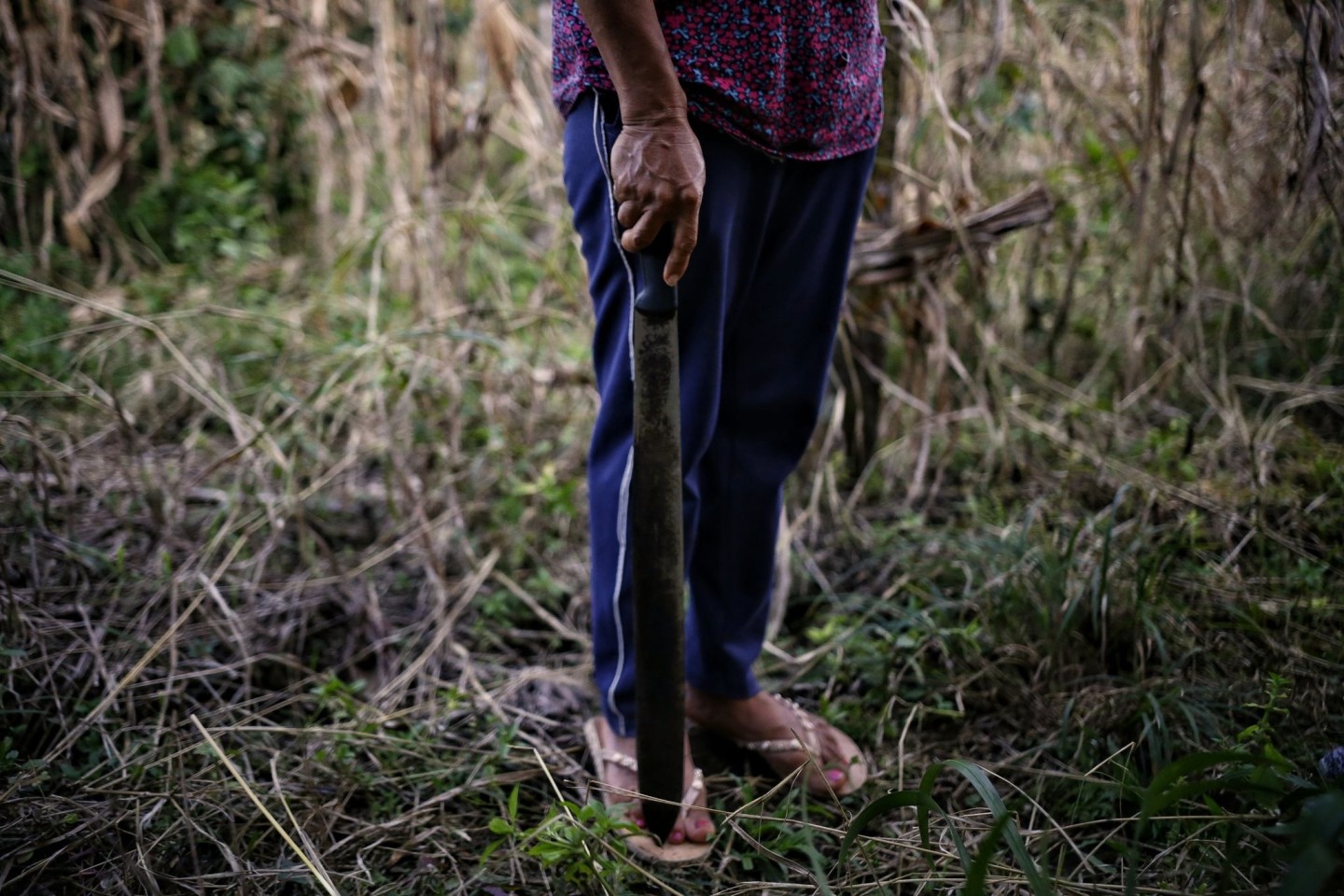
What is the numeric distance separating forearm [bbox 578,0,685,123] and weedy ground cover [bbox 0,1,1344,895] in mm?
790

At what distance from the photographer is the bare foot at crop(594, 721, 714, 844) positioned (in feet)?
3.96

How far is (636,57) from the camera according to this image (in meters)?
0.94

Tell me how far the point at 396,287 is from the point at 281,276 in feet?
1.67

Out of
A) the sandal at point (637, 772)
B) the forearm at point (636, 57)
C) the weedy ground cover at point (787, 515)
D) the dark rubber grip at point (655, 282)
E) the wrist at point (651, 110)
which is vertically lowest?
the sandal at point (637, 772)

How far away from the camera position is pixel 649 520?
1094 mm

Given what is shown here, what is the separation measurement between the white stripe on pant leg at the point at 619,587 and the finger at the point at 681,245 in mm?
233

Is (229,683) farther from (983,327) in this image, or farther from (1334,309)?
(1334,309)

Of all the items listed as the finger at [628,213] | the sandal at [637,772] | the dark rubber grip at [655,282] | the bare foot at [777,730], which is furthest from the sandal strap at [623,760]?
the finger at [628,213]

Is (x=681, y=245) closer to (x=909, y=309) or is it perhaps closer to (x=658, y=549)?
(x=658, y=549)

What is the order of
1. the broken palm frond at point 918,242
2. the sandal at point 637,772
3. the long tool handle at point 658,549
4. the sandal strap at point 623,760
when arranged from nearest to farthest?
the long tool handle at point 658,549 → the sandal at point 637,772 → the sandal strap at point 623,760 → the broken palm frond at point 918,242

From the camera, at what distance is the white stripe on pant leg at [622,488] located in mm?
1051

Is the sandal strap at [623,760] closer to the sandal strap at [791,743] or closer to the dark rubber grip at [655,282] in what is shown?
the sandal strap at [791,743]

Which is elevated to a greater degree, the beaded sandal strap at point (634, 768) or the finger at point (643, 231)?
the finger at point (643, 231)

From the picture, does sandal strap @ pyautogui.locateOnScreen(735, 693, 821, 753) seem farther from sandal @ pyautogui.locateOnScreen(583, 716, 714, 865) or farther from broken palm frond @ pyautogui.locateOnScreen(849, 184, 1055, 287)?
broken palm frond @ pyautogui.locateOnScreen(849, 184, 1055, 287)
